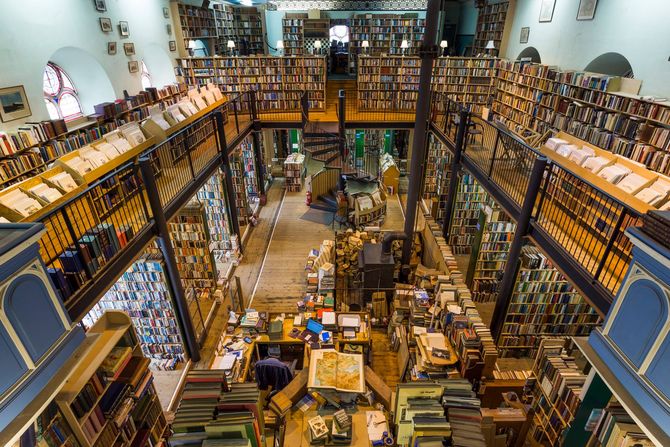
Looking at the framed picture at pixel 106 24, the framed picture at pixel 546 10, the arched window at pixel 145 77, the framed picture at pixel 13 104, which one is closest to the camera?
the framed picture at pixel 13 104

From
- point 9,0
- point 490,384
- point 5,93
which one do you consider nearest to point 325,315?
point 490,384

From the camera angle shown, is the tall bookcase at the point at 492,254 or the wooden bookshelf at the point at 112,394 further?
the tall bookcase at the point at 492,254

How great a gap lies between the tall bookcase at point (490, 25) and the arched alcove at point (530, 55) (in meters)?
1.19

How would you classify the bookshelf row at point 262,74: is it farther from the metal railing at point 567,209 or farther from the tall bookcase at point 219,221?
the metal railing at point 567,209

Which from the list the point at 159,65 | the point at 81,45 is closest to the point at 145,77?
the point at 159,65

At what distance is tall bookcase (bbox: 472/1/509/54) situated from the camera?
12.3 metres

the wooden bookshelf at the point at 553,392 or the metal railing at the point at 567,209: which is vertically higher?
the metal railing at the point at 567,209

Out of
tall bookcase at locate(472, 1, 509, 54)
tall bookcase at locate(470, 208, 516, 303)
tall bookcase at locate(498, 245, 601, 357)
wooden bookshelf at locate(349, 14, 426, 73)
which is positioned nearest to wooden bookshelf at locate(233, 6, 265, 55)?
wooden bookshelf at locate(349, 14, 426, 73)

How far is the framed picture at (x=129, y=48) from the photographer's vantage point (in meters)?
9.32

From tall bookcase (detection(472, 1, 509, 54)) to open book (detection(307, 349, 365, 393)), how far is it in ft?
41.2

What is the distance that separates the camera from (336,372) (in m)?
4.13

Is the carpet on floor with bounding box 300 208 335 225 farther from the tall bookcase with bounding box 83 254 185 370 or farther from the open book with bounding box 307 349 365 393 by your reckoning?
the open book with bounding box 307 349 365 393

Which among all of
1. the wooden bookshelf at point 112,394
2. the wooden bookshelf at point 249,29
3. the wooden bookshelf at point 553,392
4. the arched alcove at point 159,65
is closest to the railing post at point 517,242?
the wooden bookshelf at point 553,392

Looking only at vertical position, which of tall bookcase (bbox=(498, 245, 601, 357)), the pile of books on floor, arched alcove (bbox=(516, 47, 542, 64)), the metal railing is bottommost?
tall bookcase (bbox=(498, 245, 601, 357))
